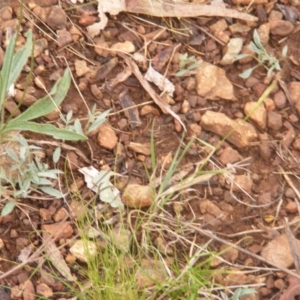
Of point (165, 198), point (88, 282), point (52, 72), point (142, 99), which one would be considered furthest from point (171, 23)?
point (88, 282)

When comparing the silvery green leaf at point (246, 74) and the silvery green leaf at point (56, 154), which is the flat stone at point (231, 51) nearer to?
the silvery green leaf at point (246, 74)

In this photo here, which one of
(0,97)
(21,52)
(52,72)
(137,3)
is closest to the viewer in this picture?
(0,97)

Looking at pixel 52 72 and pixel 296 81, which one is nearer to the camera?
pixel 52 72

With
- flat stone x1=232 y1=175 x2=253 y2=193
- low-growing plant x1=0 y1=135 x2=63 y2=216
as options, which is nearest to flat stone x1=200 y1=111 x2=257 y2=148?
flat stone x1=232 y1=175 x2=253 y2=193

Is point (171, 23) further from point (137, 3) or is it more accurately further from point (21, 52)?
point (21, 52)

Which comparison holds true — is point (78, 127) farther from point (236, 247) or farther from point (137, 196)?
point (236, 247)

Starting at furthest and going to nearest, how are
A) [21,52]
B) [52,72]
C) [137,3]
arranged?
[137,3], [52,72], [21,52]

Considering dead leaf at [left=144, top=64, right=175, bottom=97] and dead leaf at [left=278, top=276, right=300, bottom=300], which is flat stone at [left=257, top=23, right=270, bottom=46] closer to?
dead leaf at [left=144, top=64, right=175, bottom=97]
